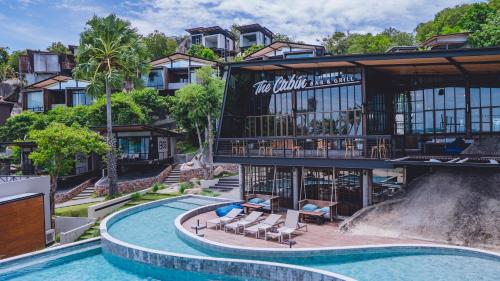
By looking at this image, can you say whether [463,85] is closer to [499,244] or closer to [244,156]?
[499,244]

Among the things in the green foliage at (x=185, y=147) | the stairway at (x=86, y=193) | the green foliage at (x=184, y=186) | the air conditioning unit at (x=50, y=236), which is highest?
the green foliage at (x=185, y=147)

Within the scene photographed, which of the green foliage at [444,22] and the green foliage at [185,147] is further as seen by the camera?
the green foliage at [444,22]

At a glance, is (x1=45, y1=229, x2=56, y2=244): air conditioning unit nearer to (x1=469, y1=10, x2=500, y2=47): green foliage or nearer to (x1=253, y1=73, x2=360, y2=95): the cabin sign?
(x1=253, y1=73, x2=360, y2=95): the cabin sign

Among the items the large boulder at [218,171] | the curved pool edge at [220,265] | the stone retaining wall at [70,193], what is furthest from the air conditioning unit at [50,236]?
the large boulder at [218,171]

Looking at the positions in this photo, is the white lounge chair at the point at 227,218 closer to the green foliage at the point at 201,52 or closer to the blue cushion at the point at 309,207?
the blue cushion at the point at 309,207

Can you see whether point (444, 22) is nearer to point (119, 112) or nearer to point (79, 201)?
point (119, 112)

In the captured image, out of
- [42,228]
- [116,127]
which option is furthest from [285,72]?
[116,127]

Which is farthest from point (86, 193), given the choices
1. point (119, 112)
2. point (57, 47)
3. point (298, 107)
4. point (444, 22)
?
point (444, 22)
